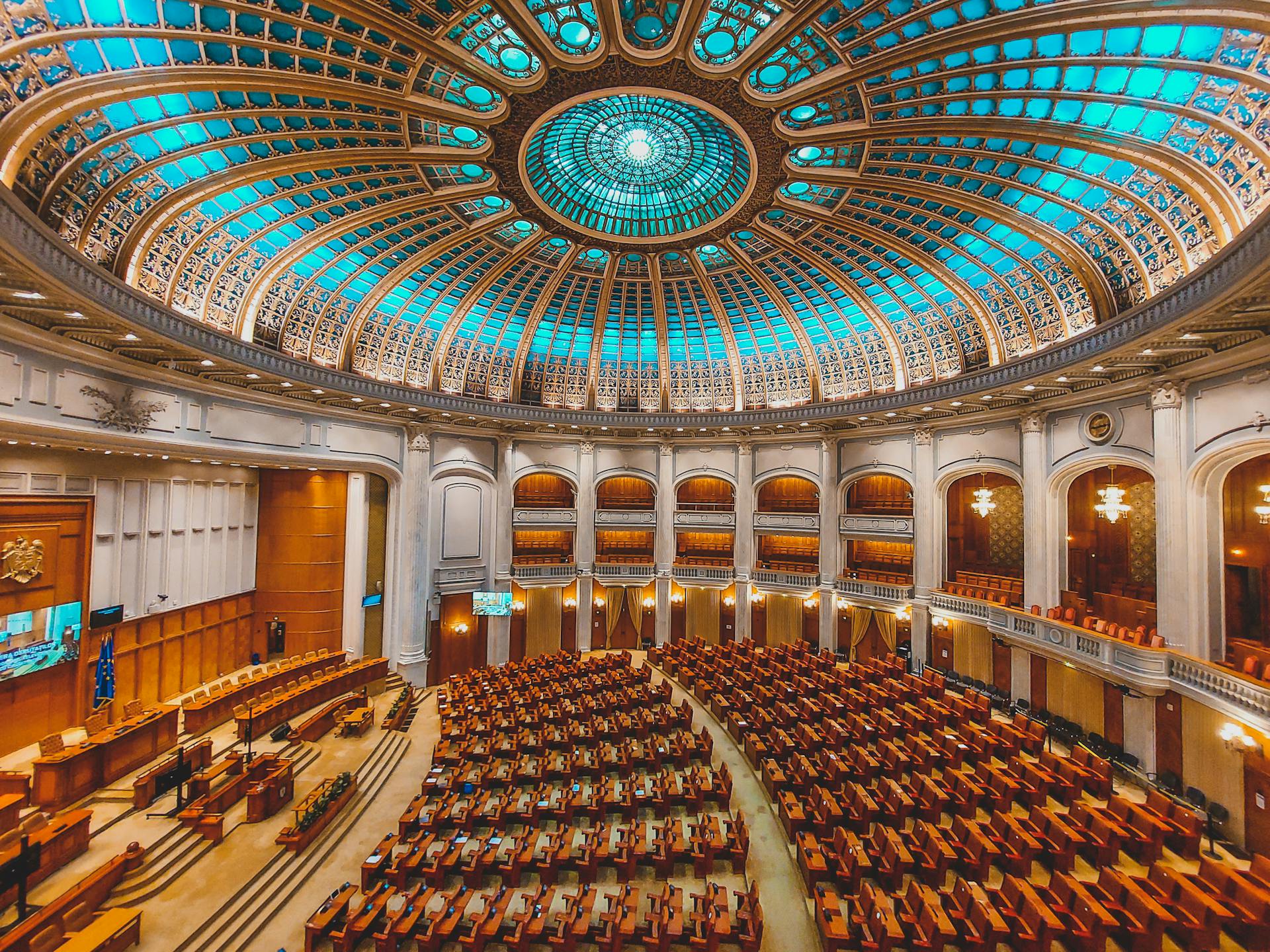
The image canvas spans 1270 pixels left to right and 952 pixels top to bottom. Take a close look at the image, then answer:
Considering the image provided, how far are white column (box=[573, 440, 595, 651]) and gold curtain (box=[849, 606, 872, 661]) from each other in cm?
1028

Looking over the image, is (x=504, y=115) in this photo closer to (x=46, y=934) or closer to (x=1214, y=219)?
(x=1214, y=219)

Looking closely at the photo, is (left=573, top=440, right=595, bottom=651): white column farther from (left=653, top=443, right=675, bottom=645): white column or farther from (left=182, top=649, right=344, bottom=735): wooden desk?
(left=182, top=649, right=344, bottom=735): wooden desk

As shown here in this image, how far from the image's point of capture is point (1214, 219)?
1009cm

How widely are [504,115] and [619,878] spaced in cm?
1448

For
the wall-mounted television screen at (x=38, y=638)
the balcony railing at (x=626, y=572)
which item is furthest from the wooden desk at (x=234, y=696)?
the balcony railing at (x=626, y=572)

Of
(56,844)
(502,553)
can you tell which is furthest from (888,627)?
(56,844)

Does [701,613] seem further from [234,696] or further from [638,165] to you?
[638,165]

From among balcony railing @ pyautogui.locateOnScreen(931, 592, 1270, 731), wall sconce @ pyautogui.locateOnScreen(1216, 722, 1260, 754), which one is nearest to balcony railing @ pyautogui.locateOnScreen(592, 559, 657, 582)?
balcony railing @ pyautogui.locateOnScreen(931, 592, 1270, 731)

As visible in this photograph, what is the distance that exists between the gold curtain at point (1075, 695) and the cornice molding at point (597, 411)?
7.56 meters

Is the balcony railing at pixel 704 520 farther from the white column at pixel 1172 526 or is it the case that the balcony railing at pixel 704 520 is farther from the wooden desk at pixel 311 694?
the white column at pixel 1172 526

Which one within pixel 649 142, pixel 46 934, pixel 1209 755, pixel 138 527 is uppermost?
pixel 649 142

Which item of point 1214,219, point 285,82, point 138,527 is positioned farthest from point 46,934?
point 1214,219

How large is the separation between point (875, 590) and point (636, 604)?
31.0 ft

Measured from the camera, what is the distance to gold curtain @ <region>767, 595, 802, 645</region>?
71.2ft
